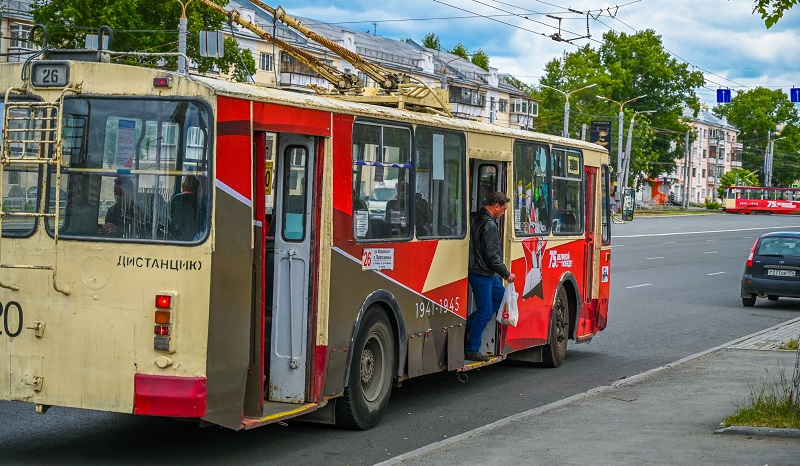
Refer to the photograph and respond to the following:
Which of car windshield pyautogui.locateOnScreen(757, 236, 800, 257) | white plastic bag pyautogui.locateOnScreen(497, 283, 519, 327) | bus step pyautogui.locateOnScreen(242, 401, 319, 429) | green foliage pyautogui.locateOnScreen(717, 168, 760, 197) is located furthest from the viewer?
green foliage pyautogui.locateOnScreen(717, 168, 760, 197)

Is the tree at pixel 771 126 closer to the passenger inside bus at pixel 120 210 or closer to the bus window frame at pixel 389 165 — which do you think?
the bus window frame at pixel 389 165

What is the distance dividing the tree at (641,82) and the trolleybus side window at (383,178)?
323 ft

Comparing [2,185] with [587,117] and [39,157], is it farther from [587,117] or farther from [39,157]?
[587,117]

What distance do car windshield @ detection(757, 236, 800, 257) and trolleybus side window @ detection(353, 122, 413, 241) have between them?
16489 mm

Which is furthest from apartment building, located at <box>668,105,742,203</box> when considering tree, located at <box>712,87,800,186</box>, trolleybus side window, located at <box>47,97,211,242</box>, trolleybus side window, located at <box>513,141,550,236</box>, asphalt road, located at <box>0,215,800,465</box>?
trolleybus side window, located at <box>47,97,211,242</box>

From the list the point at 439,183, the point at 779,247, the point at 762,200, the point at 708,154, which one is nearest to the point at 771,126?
the point at 708,154

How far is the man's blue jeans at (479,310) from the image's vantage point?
12.7 meters

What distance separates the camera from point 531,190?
46.7ft

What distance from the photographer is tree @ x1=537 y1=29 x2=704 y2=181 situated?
109750 millimetres

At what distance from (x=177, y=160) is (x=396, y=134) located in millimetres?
3060

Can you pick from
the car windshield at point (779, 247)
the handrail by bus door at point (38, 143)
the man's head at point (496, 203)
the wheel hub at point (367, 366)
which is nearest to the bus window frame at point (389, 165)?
the wheel hub at point (367, 366)

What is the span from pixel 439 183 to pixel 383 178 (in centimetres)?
122

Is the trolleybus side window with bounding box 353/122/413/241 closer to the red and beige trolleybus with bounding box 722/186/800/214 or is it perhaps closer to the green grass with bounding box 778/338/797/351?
the green grass with bounding box 778/338/797/351

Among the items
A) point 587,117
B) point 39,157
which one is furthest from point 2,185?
point 587,117
